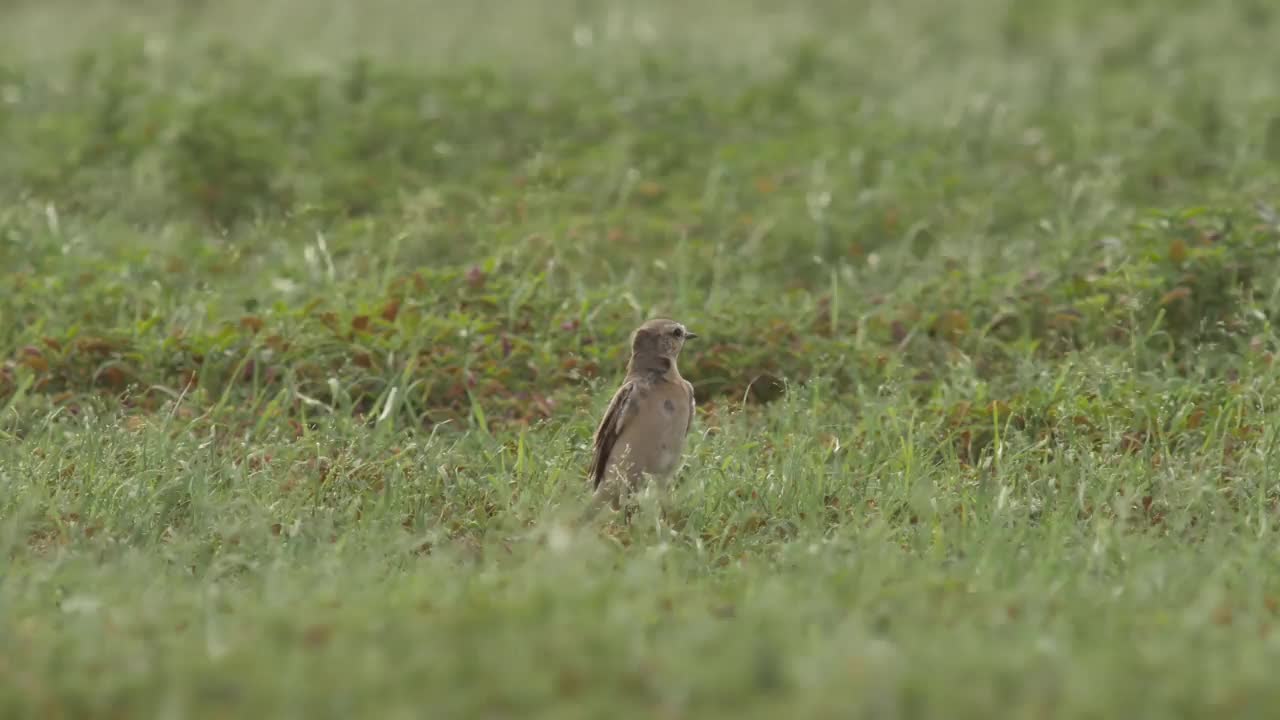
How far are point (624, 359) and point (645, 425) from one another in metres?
1.81

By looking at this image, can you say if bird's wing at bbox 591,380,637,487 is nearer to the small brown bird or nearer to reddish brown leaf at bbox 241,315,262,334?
the small brown bird

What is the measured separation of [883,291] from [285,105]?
185 inches

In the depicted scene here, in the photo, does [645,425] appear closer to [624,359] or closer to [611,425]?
[611,425]

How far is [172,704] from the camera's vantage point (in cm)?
407

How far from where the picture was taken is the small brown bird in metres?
6.81

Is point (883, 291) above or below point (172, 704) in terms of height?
below

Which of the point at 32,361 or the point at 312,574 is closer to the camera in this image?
the point at 312,574

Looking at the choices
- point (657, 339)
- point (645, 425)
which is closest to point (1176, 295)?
point (657, 339)

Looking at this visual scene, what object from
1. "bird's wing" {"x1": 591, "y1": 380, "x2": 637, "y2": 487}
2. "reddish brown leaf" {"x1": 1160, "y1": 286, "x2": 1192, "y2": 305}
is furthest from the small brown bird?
"reddish brown leaf" {"x1": 1160, "y1": 286, "x2": 1192, "y2": 305}

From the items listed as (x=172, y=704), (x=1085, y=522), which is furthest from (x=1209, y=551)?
(x=172, y=704)

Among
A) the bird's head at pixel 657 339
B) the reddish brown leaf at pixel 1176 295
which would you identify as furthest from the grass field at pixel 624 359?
the bird's head at pixel 657 339

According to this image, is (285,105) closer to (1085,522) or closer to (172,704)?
(1085,522)

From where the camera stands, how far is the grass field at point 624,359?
446 cm

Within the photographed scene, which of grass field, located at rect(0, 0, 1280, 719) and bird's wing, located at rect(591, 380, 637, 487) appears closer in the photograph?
grass field, located at rect(0, 0, 1280, 719)
